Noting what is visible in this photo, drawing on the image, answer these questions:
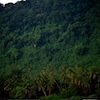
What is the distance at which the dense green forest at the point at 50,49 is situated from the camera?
73562mm

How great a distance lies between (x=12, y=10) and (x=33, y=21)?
57.3ft

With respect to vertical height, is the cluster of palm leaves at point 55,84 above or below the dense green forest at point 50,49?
below

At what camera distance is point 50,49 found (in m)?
101

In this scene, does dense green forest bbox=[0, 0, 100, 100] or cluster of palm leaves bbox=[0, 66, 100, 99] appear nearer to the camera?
cluster of palm leaves bbox=[0, 66, 100, 99]

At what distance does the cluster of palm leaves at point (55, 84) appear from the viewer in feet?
225

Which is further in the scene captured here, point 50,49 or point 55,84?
point 50,49

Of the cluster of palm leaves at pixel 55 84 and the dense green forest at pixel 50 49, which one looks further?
the dense green forest at pixel 50 49

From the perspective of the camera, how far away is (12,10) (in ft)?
429

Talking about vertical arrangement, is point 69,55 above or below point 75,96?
above

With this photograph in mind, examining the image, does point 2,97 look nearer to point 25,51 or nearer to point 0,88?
point 0,88

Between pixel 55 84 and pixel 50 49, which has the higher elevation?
pixel 50 49

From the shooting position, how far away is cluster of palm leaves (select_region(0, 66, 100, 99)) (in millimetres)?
68562

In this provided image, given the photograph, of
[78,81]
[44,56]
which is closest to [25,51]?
[44,56]

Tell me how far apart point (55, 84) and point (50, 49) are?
26.1 m
